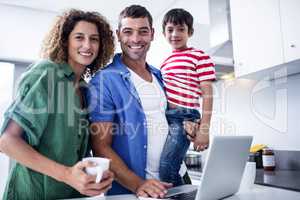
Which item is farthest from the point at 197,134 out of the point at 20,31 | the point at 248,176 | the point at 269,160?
the point at 20,31

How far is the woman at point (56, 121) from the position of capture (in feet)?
2.60

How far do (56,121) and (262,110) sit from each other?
65.4 inches

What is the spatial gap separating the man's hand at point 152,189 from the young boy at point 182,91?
207mm

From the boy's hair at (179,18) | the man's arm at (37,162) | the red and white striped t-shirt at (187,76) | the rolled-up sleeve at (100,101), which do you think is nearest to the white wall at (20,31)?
the boy's hair at (179,18)

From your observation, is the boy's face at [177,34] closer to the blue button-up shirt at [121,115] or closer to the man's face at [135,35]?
the man's face at [135,35]

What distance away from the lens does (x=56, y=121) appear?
0.93m

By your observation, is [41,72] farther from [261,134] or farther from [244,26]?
[261,134]

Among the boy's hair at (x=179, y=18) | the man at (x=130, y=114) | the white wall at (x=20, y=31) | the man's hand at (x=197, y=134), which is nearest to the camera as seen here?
the man at (x=130, y=114)

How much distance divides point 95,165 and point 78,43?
0.56 metres

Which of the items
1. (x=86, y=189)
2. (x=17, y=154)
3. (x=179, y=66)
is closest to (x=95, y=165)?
(x=86, y=189)

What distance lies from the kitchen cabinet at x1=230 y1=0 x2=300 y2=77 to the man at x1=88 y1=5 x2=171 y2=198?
72 centimetres

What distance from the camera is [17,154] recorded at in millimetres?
792

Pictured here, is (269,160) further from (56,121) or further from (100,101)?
(56,121)

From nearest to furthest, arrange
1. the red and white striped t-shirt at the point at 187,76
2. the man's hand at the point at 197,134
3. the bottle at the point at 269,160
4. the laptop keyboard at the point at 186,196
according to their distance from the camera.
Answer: the laptop keyboard at the point at 186,196 → the man's hand at the point at 197,134 → the red and white striped t-shirt at the point at 187,76 → the bottle at the point at 269,160
